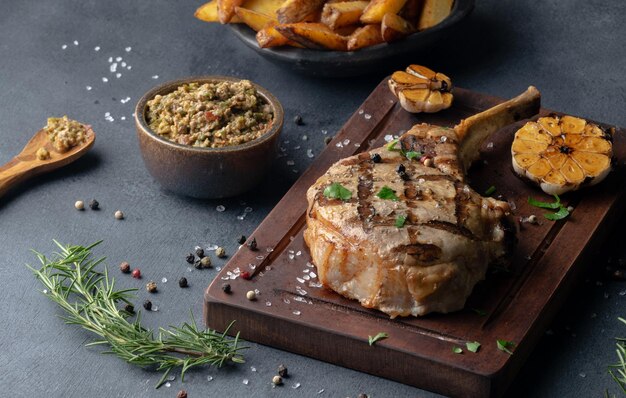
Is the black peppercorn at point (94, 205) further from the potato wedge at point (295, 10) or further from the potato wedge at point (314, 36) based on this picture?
the potato wedge at point (295, 10)

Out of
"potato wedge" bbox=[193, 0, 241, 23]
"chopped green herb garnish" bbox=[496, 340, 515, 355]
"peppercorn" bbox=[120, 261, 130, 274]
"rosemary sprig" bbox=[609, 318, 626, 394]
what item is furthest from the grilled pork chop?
"potato wedge" bbox=[193, 0, 241, 23]

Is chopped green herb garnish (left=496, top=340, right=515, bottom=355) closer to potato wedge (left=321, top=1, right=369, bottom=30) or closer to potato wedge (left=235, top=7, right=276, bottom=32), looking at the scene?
potato wedge (left=321, top=1, right=369, bottom=30)

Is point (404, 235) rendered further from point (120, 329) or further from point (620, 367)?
point (120, 329)

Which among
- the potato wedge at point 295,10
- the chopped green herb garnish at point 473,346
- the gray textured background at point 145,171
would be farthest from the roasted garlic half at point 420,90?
the chopped green herb garnish at point 473,346

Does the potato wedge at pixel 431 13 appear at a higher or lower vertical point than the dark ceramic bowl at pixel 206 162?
higher

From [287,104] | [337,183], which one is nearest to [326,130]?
[287,104]

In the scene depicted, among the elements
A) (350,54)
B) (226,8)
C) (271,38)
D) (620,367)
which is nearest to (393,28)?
(350,54)

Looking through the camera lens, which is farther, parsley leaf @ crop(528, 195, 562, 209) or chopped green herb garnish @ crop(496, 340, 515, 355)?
parsley leaf @ crop(528, 195, 562, 209)
